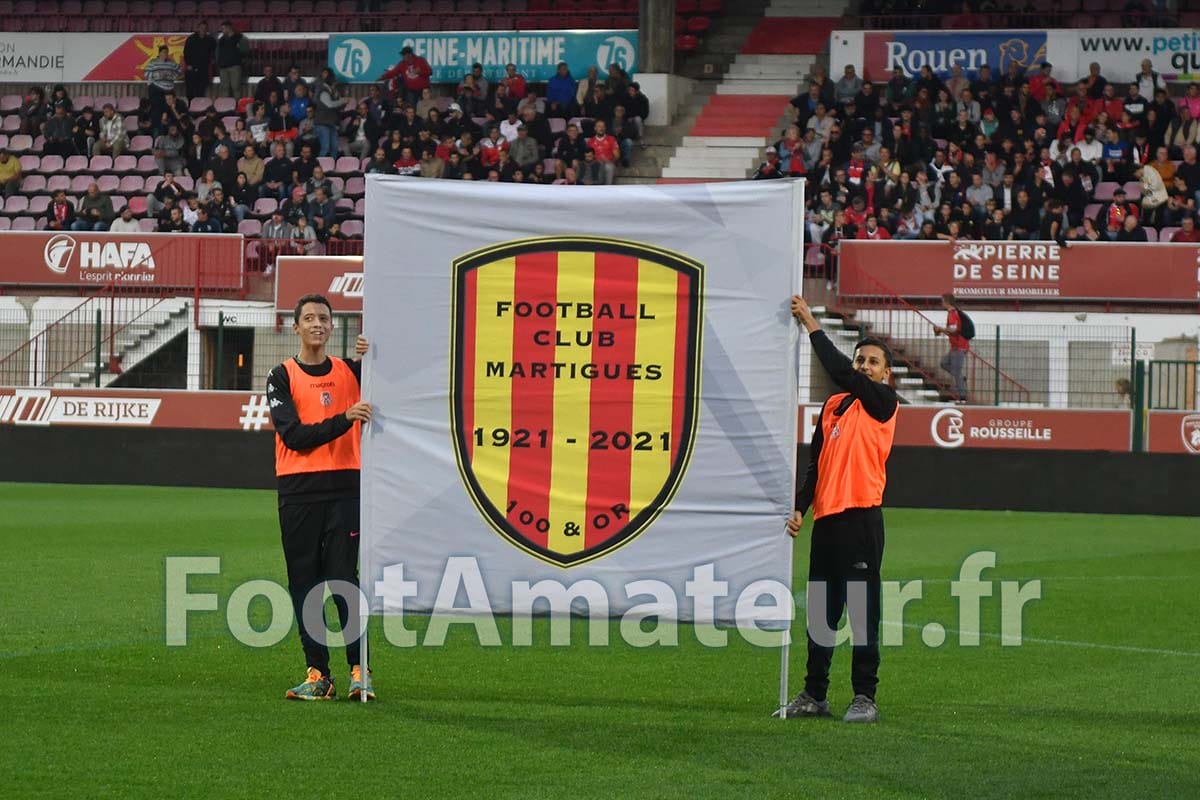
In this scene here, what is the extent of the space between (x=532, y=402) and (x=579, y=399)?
23cm

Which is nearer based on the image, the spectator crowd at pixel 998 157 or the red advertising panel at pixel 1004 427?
the red advertising panel at pixel 1004 427

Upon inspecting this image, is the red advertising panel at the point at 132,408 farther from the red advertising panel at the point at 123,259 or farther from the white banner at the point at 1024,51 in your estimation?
the white banner at the point at 1024,51

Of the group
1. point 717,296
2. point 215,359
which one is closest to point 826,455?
point 717,296

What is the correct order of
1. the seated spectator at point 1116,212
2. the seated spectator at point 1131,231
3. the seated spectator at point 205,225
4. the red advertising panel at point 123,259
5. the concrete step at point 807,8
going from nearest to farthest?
1. the seated spectator at point 1131,231
2. the seated spectator at point 1116,212
3. the red advertising panel at point 123,259
4. the seated spectator at point 205,225
5. the concrete step at point 807,8

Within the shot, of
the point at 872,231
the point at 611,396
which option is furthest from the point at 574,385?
the point at 872,231

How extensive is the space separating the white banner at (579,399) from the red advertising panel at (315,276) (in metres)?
21.3

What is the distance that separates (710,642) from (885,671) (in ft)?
5.21

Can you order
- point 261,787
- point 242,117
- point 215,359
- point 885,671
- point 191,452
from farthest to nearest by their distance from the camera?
point 242,117, point 215,359, point 191,452, point 885,671, point 261,787

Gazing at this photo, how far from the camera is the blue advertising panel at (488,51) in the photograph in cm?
3666

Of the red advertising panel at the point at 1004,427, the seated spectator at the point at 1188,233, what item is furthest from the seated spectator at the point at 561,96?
the seated spectator at the point at 1188,233

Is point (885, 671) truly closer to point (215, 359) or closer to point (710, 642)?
point (710, 642)

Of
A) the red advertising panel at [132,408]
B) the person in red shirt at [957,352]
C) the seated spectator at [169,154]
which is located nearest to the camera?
the person in red shirt at [957,352]

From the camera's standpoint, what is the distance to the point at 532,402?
8.85 meters

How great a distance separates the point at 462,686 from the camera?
9.46 m
